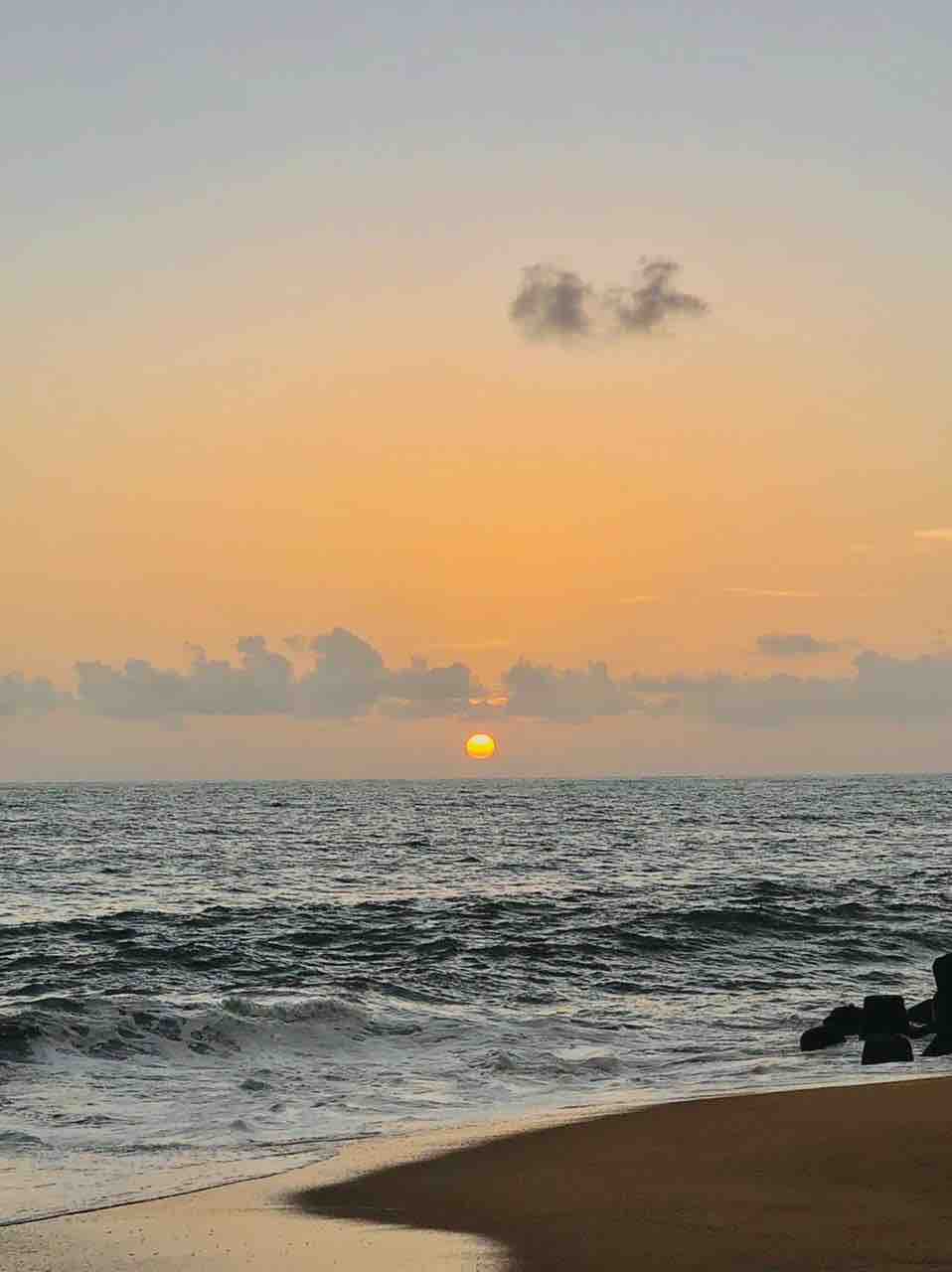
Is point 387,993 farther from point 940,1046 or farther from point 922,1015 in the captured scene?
point 940,1046

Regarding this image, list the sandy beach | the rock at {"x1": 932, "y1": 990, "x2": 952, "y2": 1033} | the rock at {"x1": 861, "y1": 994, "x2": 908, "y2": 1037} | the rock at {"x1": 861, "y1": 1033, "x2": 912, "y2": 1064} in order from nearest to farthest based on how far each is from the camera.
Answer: the sandy beach
the rock at {"x1": 861, "y1": 1033, "x2": 912, "y2": 1064}
the rock at {"x1": 861, "y1": 994, "x2": 908, "y2": 1037}
the rock at {"x1": 932, "y1": 990, "x2": 952, "y2": 1033}

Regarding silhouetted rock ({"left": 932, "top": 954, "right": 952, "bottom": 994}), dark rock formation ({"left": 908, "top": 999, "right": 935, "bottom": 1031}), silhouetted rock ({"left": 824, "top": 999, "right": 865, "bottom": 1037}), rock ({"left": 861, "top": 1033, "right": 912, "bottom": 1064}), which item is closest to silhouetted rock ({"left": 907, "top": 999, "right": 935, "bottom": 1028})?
dark rock formation ({"left": 908, "top": 999, "right": 935, "bottom": 1031})

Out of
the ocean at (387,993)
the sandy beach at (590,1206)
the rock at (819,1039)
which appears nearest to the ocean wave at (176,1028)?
the ocean at (387,993)

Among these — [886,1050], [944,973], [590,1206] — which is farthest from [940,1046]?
[590,1206]

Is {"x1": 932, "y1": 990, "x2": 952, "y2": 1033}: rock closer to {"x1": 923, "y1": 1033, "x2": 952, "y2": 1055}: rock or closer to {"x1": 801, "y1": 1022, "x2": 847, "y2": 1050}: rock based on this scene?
{"x1": 923, "y1": 1033, "x2": 952, "y2": 1055}: rock

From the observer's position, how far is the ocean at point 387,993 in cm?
1531

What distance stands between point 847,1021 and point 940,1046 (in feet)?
6.17

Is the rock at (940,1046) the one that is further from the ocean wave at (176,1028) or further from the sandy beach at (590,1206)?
the ocean wave at (176,1028)

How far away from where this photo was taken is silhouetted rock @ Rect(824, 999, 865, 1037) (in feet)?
Result: 67.5

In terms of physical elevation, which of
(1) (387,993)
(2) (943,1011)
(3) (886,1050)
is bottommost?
(1) (387,993)

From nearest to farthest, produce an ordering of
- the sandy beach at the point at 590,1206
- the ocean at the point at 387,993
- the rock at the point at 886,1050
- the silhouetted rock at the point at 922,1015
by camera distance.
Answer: the sandy beach at the point at 590,1206 < the ocean at the point at 387,993 < the rock at the point at 886,1050 < the silhouetted rock at the point at 922,1015

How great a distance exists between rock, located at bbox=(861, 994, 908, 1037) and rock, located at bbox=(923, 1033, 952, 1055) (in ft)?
2.22

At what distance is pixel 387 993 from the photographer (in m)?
25.5

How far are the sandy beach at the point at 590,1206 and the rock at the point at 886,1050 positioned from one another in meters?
4.31
